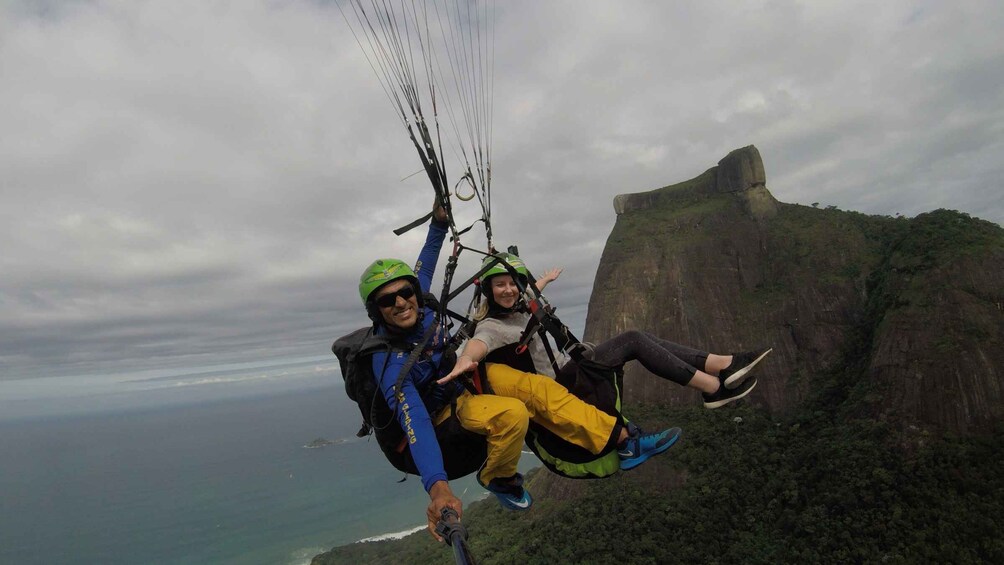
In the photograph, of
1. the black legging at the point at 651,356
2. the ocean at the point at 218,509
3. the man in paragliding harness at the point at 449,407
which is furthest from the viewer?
the ocean at the point at 218,509

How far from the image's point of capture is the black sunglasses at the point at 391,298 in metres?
3.77

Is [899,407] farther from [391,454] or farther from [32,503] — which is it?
[32,503]

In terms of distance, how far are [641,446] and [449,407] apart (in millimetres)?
1842

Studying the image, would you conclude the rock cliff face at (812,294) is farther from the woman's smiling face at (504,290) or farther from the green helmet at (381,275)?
the green helmet at (381,275)

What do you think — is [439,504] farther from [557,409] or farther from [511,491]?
[511,491]

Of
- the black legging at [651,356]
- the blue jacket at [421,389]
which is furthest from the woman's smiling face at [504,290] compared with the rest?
the black legging at [651,356]

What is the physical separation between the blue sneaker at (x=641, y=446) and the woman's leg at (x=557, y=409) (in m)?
0.33

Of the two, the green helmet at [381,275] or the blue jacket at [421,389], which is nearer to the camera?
the blue jacket at [421,389]

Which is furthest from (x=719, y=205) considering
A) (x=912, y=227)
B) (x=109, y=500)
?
(x=109, y=500)

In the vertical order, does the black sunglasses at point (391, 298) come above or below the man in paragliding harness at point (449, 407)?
above

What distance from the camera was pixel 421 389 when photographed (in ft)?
12.8

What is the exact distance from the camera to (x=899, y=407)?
116 feet

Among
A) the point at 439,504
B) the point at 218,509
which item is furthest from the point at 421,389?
the point at 218,509

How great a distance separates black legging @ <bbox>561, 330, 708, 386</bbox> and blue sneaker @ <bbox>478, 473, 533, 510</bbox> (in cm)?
111
